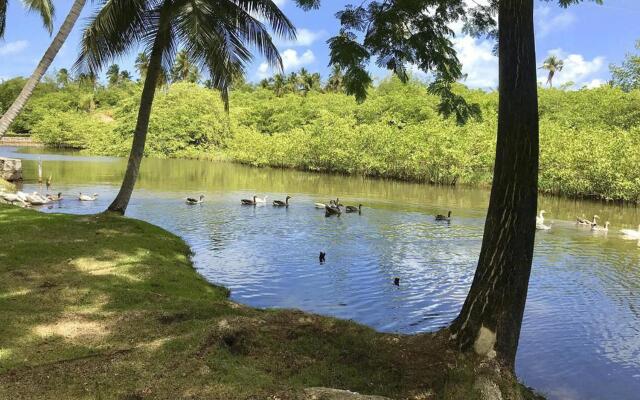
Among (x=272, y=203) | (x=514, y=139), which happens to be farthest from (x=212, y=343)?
(x=272, y=203)

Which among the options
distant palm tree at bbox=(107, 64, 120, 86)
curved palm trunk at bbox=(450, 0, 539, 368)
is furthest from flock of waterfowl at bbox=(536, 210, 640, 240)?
distant palm tree at bbox=(107, 64, 120, 86)

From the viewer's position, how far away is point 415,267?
16328mm

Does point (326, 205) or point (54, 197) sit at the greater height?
point (326, 205)

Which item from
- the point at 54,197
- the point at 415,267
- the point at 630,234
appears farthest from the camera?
the point at 54,197

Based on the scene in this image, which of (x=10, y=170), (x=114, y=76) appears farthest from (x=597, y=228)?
(x=114, y=76)

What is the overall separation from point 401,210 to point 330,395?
24853 millimetres

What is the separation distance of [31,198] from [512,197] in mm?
24221

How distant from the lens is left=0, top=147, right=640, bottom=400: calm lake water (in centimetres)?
1010

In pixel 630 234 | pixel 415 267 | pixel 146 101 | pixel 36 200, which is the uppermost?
pixel 146 101

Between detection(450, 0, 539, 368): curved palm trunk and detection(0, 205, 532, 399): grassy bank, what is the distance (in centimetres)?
43

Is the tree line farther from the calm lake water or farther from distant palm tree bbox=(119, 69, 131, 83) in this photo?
distant palm tree bbox=(119, 69, 131, 83)

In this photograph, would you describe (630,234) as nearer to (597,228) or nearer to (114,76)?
(597,228)

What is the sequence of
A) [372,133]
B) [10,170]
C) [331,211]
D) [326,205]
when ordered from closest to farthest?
[331,211] → [326,205] → [10,170] → [372,133]

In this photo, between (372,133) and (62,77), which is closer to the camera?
(372,133)
